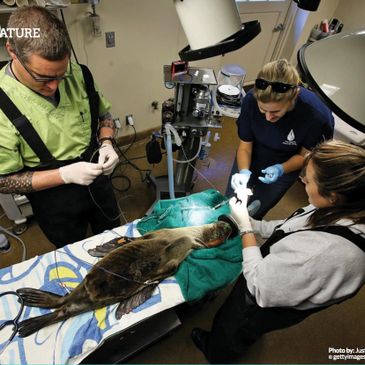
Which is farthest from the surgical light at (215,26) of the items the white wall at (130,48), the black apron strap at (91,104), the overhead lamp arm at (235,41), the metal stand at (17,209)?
the metal stand at (17,209)

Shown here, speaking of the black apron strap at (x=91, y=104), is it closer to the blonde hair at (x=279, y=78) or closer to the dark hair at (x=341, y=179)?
the blonde hair at (x=279, y=78)

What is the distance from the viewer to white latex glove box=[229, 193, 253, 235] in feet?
3.78

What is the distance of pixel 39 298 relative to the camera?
1.00 meters

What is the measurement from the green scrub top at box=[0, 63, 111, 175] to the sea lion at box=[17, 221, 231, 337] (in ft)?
1.67

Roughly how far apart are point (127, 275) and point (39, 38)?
3.14 ft

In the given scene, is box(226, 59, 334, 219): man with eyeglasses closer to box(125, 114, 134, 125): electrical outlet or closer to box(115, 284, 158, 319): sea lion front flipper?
box(115, 284, 158, 319): sea lion front flipper

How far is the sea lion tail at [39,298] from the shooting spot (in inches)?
39.2

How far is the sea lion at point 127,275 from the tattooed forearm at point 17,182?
1.38 feet

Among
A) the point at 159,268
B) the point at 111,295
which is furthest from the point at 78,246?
the point at 159,268

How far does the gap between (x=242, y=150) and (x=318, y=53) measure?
1.23 m

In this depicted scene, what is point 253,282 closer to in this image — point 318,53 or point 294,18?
point 318,53

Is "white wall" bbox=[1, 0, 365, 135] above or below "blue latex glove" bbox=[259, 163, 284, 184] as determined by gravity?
above

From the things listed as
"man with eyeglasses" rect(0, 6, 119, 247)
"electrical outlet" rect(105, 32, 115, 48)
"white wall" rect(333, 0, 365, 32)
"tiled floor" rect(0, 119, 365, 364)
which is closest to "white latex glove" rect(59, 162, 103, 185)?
"man with eyeglasses" rect(0, 6, 119, 247)

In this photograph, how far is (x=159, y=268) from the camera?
1.13 metres
